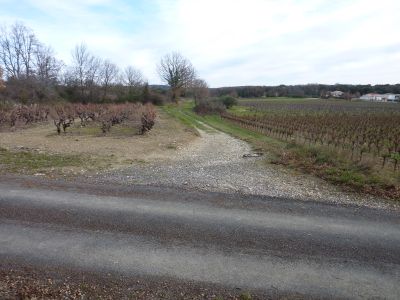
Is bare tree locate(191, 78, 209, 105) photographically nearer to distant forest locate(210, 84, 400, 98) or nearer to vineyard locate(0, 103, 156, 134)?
vineyard locate(0, 103, 156, 134)

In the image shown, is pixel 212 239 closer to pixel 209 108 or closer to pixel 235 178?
pixel 235 178

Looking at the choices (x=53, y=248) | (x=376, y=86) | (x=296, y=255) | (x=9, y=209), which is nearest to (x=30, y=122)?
(x=9, y=209)

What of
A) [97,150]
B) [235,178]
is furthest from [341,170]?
[97,150]

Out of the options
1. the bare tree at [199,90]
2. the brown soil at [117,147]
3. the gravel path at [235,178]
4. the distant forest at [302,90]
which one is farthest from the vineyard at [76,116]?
the distant forest at [302,90]

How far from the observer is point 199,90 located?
65.4 m

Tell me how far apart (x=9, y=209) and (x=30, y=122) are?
24.3m

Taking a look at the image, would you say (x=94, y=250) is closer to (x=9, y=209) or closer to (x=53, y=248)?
(x=53, y=248)

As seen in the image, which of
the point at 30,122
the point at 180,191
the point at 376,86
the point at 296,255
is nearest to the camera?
the point at 296,255

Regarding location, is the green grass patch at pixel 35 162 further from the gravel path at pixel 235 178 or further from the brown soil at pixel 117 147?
the gravel path at pixel 235 178

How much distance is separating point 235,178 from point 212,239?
4489 millimetres

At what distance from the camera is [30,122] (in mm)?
28094

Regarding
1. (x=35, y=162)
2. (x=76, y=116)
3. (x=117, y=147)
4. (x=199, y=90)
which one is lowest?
(x=117, y=147)

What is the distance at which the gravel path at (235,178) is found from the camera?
8250 millimetres

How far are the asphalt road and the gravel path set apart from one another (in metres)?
0.77
